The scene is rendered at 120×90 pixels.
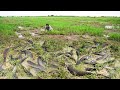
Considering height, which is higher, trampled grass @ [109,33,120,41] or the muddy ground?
trampled grass @ [109,33,120,41]

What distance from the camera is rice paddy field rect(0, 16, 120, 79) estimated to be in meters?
4.94

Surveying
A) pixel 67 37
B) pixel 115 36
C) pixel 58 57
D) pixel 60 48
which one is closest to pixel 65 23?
pixel 67 37

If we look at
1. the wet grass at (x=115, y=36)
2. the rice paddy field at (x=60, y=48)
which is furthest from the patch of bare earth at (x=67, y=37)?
the wet grass at (x=115, y=36)

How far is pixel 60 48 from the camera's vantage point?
5.21m

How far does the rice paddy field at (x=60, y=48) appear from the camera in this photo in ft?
16.2

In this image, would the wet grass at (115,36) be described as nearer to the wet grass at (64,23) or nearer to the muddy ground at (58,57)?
the muddy ground at (58,57)

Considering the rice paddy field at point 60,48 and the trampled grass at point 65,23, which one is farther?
the trampled grass at point 65,23

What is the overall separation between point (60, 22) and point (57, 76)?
128 cm

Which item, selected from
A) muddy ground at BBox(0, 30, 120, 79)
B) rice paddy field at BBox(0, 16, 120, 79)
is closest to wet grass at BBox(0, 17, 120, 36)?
rice paddy field at BBox(0, 16, 120, 79)

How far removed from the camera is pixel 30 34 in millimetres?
5332

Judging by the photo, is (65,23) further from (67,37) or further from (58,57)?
(58,57)

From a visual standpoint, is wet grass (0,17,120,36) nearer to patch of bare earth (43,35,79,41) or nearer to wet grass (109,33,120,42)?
patch of bare earth (43,35,79,41)
